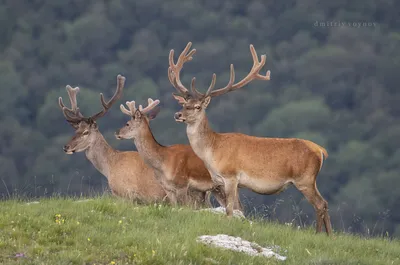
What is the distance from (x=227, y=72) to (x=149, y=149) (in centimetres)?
6506

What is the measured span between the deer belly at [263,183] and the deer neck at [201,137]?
26.8 inches

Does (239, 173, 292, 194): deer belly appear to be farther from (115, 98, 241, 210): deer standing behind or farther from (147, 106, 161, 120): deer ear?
(147, 106, 161, 120): deer ear

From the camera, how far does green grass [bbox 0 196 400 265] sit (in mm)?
10992

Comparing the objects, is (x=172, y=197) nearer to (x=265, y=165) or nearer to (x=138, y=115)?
(x=138, y=115)

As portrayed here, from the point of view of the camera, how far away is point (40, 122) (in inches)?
2771

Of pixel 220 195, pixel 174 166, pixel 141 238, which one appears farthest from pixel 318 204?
pixel 141 238

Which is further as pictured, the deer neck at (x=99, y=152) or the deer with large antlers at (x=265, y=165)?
the deer neck at (x=99, y=152)

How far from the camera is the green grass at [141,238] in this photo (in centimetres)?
1099

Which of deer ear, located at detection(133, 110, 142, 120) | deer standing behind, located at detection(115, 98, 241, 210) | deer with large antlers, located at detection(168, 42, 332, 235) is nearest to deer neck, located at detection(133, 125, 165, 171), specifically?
deer standing behind, located at detection(115, 98, 241, 210)

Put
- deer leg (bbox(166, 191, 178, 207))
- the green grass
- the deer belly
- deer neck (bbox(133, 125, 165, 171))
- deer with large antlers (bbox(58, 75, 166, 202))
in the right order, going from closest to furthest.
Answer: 1. the green grass
2. the deer belly
3. deer leg (bbox(166, 191, 178, 207))
4. deer neck (bbox(133, 125, 165, 171))
5. deer with large antlers (bbox(58, 75, 166, 202))

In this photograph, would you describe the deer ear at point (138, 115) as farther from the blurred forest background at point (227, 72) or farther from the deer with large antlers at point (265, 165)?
the blurred forest background at point (227, 72)

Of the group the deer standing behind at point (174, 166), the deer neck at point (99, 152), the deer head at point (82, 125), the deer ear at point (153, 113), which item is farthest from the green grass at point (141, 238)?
the deer neck at point (99, 152)

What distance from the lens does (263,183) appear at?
1438 centimetres

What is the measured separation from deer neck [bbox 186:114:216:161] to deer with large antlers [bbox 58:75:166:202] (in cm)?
175
